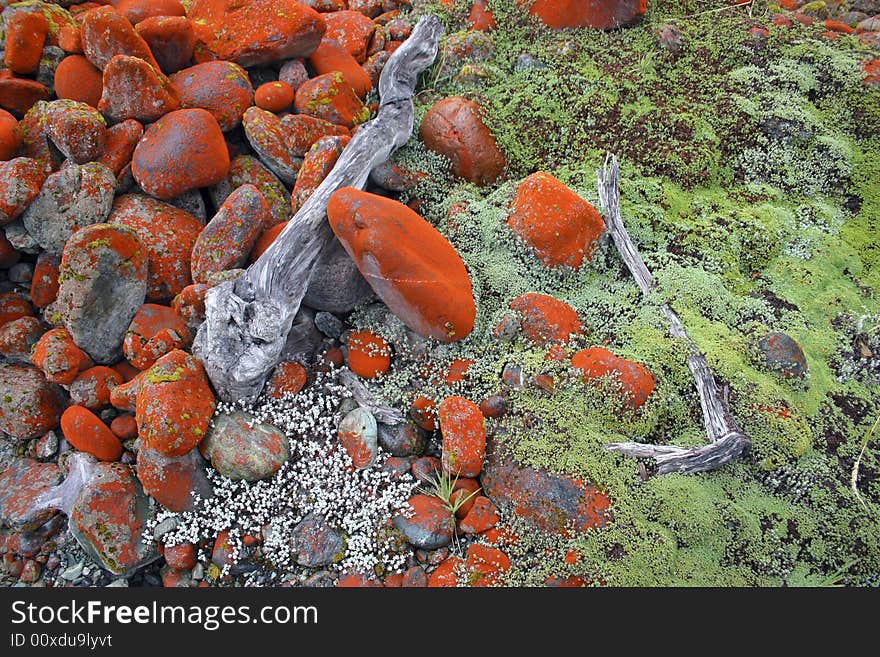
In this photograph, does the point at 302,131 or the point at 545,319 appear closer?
the point at 545,319

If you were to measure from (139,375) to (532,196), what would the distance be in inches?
114

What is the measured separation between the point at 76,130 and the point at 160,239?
2.95ft

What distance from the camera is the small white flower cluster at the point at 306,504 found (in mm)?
3297

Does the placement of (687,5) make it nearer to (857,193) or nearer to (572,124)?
→ (572,124)

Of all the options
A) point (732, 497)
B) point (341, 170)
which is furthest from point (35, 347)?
point (732, 497)

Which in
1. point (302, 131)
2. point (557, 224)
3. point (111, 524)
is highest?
point (302, 131)

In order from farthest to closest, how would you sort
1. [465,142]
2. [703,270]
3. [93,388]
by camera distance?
[465,142] → [703,270] → [93,388]

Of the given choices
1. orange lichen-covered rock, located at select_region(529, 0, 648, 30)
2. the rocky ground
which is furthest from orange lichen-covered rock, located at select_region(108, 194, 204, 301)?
orange lichen-covered rock, located at select_region(529, 0, 648, 30)

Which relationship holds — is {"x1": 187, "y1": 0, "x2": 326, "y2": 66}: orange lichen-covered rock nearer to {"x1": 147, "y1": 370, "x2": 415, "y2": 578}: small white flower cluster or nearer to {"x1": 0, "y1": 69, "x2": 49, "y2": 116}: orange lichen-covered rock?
{"x1": 0, "y1": 69, "x2": 49, "y2": 116}: orange lichen-covered rock

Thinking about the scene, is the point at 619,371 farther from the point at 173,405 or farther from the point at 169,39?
the point at 169,39

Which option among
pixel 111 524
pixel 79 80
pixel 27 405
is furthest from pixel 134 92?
pixel 111 524

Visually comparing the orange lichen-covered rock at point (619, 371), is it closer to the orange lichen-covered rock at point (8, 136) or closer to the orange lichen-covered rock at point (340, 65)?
the orange lichen-covered rock at point (340, 65)

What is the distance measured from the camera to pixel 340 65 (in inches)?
202

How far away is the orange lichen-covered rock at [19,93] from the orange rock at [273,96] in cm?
149
